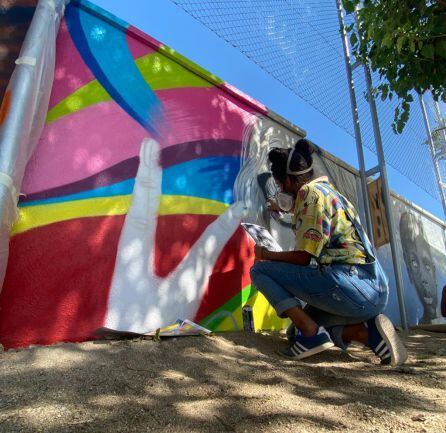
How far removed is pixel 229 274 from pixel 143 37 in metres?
1.69

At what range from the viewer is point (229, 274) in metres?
2.94

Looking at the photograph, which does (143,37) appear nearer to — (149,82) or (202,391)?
(149,82)

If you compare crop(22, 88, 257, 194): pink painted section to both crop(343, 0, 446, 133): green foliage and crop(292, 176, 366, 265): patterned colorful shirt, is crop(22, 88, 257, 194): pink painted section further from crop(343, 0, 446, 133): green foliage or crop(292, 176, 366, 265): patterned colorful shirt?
crop(343, 0, 446, 133): green foliage

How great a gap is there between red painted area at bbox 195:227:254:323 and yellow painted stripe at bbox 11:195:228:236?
12.0 inches

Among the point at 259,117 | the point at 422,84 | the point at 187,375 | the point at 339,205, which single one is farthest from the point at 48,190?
the point at 422,84

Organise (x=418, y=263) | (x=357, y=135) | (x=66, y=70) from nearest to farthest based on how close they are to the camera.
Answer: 1. (x=66, y=70)
2. (x=357, y=135)
3. (x=418, y=263)

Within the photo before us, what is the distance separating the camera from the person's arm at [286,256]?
2111 mm

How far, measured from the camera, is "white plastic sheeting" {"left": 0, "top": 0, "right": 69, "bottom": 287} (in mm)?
1790

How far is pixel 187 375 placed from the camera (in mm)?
1605

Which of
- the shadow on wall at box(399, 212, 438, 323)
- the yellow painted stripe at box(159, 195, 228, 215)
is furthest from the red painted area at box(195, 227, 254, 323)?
the shadow on wall at box(399, 212, 438, 323)

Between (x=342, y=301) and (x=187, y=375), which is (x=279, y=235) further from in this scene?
(x=187, y=375)

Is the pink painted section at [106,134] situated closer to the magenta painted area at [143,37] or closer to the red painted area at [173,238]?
the magenta painted area at [143,37]

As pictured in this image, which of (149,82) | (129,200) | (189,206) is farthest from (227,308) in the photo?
(149,82)

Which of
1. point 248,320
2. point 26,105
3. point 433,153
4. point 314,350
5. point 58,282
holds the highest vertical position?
point 433,153
